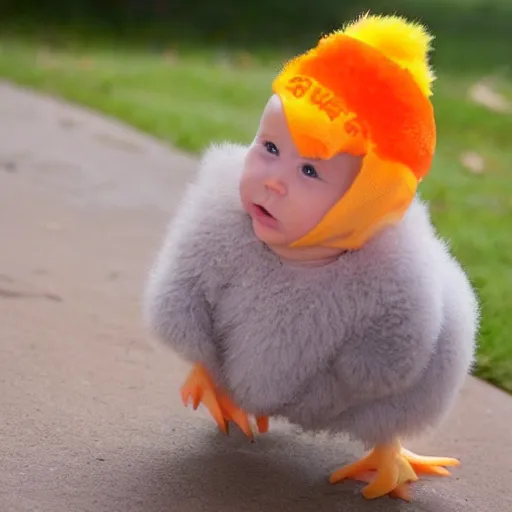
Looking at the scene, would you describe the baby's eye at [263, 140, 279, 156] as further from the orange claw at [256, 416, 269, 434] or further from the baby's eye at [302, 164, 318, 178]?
the orange claw at [256, 416, 269, 434]

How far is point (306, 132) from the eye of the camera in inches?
33.6

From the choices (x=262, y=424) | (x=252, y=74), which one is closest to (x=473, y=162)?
(x=252, y=74)

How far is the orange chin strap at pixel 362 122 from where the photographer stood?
844 mm

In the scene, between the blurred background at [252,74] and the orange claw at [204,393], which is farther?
the blurred background at [252,74]

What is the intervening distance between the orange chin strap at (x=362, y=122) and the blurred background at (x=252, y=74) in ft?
1.72

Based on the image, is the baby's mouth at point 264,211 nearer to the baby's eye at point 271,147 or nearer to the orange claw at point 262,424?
the baby's eye at point 271,147

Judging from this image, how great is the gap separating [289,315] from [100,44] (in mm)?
3392

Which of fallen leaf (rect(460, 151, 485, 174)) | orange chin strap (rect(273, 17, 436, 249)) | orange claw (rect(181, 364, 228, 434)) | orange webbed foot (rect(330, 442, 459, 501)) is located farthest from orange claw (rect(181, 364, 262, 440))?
fallen leaf (rect(460, 151, 485, 174))

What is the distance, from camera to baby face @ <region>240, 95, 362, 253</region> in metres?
0.87

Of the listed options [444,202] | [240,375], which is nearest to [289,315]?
[240,375]

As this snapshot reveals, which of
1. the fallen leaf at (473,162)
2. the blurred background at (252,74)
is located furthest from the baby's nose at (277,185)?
the fallen leaf at (473,162)

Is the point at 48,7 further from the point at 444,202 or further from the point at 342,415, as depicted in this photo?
the point at 342,415

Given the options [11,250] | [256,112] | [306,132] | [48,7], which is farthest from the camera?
[48,7]

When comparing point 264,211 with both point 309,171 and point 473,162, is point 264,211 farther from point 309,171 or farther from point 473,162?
point 473,162
